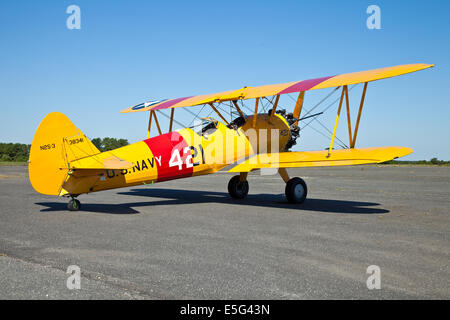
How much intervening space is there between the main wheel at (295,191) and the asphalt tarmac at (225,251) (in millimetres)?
1119

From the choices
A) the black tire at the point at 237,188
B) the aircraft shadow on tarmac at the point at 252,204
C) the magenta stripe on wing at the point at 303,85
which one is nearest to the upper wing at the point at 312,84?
the magenta stripe on wing at the point at 303,85

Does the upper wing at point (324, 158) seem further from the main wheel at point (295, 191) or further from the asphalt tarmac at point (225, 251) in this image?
the asphalt tarmac at point (225, 251)

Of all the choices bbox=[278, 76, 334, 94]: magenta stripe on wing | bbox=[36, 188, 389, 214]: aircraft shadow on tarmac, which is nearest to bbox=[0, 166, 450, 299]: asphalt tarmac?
bbox=[36, 188, 389, 214]: aircraft shadow on tarmac

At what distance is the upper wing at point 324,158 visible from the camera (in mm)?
10484

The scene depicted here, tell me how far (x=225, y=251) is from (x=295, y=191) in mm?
6651

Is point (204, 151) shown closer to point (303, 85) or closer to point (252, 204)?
point (252, 204)

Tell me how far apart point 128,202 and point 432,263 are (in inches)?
364

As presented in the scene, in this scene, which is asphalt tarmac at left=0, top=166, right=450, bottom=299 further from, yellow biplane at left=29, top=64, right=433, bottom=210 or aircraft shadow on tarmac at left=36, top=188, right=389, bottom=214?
yellow biplane at left=29, top=64, right=433, bottom=210

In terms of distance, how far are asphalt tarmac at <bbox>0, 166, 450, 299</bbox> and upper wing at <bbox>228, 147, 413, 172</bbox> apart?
1.25 metres

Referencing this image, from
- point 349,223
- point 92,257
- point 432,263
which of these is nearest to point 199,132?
point 349,223

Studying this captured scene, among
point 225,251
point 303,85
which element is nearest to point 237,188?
point 303,85

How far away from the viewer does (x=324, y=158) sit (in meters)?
11.4

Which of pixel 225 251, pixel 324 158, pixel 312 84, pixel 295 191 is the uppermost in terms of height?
pixel 312 84

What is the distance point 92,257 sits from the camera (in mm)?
5660
